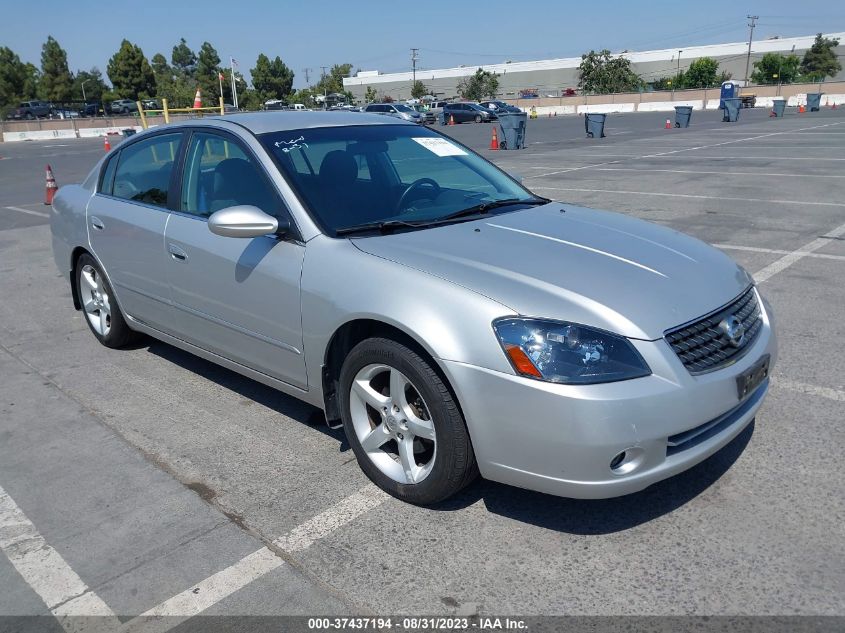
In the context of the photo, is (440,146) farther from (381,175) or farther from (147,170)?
(147,170)

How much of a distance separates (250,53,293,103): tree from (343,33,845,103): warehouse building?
18.6 metres

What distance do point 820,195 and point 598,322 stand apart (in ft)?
34.2

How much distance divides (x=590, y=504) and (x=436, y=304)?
1157 mm

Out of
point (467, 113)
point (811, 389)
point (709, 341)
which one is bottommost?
point (811, 389)

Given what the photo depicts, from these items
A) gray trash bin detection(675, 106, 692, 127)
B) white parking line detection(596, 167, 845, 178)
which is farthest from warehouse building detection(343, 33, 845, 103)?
white parking line detection(596, 167, 845, 178)

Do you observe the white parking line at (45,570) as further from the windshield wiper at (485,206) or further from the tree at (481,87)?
the tree at (481,87)

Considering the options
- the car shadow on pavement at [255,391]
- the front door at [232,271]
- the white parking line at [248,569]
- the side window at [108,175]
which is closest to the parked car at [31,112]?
the side window at [108,175]

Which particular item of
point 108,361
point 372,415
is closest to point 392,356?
point 372,415

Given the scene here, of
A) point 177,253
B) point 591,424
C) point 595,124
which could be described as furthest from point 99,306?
point 595,124

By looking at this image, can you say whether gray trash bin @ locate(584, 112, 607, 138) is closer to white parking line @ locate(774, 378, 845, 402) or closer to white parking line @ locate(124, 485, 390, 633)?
white parking line @ locate(774, 378, 845, 402)

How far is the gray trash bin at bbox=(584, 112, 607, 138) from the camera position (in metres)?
27.3

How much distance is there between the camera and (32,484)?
11.9 feet

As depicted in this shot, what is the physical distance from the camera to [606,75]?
8562 centimetres

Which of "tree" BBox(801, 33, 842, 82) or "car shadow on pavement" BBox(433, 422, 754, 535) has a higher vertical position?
"tree" BBox(801, 33, 842, 82)
